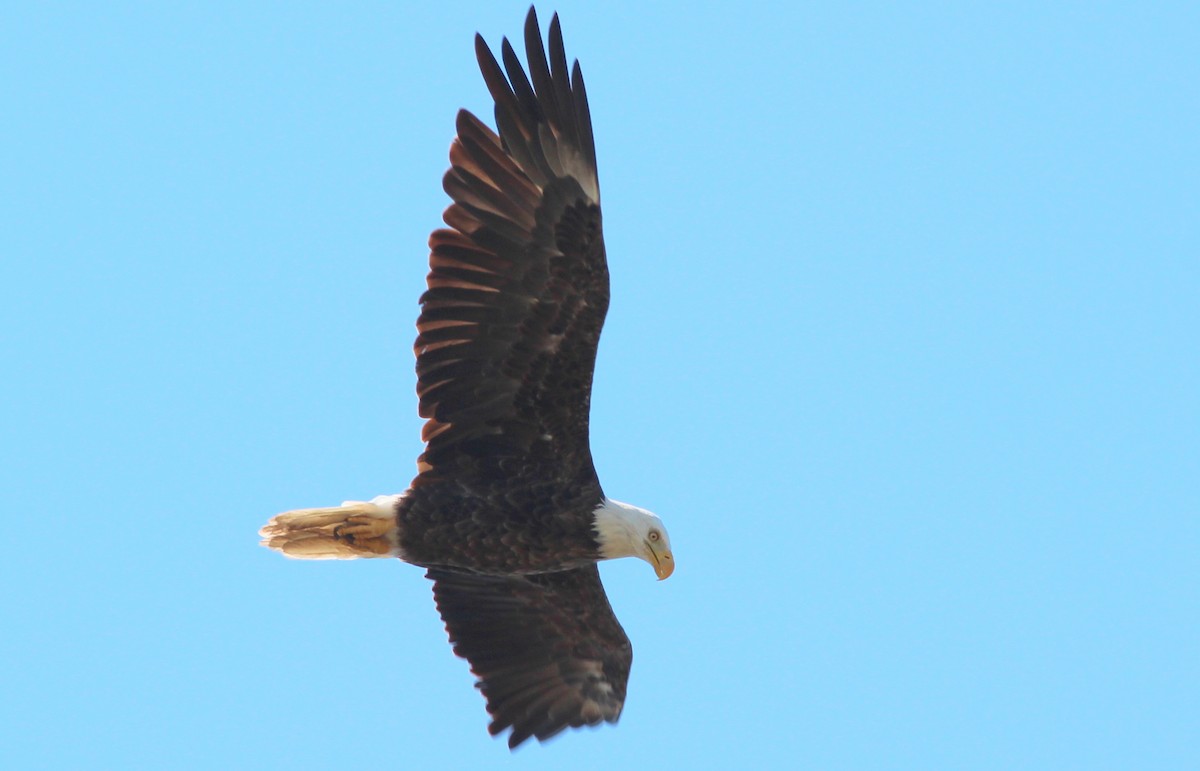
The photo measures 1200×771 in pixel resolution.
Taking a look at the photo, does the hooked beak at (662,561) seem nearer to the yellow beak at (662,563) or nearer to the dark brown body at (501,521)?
the yellow beak at (662,563)

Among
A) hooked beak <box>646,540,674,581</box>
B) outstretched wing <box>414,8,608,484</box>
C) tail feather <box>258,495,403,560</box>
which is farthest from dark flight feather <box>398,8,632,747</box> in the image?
hooked beak <box>646,540,674,581</box>

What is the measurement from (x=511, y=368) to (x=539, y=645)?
2147 millimetres

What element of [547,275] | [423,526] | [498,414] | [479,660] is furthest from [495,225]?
[479,660]

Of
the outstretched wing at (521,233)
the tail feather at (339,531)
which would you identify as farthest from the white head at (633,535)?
the tail feather at (339,531)

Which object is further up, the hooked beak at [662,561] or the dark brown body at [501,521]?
the dark brown body at [501,521]

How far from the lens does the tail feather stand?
11.0m

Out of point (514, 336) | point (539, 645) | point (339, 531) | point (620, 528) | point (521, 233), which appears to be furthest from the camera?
point (539, 645)


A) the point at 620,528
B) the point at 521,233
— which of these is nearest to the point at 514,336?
the point at 521,233

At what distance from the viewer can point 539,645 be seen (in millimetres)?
12008

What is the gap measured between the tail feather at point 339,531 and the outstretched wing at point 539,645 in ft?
2.52

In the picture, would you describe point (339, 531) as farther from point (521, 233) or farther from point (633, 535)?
point (521, 233)

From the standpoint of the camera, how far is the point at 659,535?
10984 mm

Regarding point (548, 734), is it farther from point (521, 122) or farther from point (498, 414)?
point (521, 122)

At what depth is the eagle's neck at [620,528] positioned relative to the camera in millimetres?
10945
